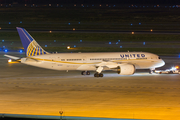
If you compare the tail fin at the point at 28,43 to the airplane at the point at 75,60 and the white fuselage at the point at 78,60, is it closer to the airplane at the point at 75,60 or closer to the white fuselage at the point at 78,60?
the airplane at the point at 75,60

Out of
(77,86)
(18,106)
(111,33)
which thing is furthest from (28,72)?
(111,33)

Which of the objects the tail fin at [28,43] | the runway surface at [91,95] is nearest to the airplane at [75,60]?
the tail fin at [28,43]

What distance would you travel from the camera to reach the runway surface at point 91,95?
923 inches

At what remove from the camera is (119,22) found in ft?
379

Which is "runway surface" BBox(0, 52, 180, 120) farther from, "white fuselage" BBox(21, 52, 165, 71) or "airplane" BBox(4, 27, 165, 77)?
"white fuselage" BBox(21, 52, 165, 71)

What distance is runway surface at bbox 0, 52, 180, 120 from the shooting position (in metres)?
23.4

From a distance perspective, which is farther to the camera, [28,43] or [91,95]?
[28,43]

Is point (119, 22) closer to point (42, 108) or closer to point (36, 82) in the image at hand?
point (36, 82)

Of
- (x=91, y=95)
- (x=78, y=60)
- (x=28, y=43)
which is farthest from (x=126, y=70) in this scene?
(x=28, y=43)

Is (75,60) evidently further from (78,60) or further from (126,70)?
(126,70)

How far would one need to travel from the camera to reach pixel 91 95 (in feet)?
97.0

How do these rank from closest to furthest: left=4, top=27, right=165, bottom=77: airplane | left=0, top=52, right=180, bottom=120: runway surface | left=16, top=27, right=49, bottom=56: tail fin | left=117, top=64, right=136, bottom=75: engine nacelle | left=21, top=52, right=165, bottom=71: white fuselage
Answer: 1. left=0, top=52, right=180, bottom=120: runway surface
2. left=117, top=64, right=136, bottom=75: engine nacelle
3. left=4, top=27, right=165, bottom=77: airplane
4. left=21, top=52, right=165, bottom=71: white fuselage
5. left=16, top=27, right=49, bottom=56: tail fin

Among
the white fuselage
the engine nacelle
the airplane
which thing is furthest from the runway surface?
the white fuselage

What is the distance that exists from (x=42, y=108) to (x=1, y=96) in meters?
6.65
